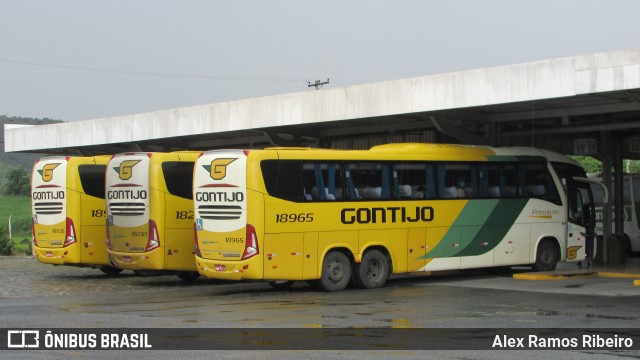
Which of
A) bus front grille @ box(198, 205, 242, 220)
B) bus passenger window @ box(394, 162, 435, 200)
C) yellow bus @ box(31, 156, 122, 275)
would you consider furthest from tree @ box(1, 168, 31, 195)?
bus front grille @ box(198, 205, 242, 220)

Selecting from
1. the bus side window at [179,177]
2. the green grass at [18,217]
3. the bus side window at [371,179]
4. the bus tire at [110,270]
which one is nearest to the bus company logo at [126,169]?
the bus side window at [179,177]

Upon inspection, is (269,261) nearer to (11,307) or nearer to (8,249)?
(11,307)

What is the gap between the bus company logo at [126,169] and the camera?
69.5 ft

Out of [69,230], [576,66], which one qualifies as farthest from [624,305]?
[69,230]

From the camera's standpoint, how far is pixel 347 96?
24.1 m

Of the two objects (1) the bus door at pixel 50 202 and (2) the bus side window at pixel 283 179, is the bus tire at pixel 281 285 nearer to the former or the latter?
(2) the bus side window at pixel 283 179

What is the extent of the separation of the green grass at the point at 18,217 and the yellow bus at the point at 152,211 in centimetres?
1864

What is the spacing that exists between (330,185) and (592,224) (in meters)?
8.76

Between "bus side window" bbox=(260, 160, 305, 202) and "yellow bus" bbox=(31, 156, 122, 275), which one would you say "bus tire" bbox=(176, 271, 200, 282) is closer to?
"yellow bus" bbox=(31, 156, 122, 275)

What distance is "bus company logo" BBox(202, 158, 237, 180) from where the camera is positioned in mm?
17906

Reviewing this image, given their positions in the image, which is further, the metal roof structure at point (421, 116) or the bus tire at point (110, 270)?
the bus tire at point (110, 270)

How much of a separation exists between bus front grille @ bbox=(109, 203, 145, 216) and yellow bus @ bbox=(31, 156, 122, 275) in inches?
80.2

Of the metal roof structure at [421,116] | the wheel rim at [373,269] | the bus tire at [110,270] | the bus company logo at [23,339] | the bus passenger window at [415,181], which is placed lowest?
the bus tire at [110,270]

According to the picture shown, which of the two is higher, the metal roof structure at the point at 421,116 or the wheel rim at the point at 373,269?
the metal roof structure at the point at 421,116
